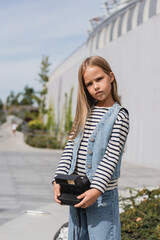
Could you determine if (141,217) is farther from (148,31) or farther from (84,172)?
(148,31)

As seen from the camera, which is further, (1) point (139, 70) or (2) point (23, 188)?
(1) point (139, 70)

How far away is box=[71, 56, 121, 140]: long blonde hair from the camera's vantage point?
2229 millimetres

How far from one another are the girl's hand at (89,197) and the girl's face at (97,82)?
1.78ft

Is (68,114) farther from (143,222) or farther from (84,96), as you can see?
(84,96)

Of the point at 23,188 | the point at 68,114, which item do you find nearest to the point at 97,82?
the point at 23,188

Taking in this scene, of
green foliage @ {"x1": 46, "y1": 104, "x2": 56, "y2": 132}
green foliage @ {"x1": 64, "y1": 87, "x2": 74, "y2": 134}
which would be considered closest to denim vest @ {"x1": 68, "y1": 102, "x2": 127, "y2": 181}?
green foliage @ {"x1": 64, "y1": 87, "x2": 74, "y2": 134}

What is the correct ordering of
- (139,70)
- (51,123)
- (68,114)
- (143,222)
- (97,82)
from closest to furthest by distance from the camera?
(97,82) < (143,222) < (139,70) < (68,114) < (51,123)

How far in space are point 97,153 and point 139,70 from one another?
35.2 feet

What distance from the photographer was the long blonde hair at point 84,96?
223 cm

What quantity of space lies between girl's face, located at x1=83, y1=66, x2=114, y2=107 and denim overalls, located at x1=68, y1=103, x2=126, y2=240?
4.7 inches

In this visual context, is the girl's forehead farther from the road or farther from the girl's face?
the road

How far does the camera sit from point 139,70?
1256 centimetres

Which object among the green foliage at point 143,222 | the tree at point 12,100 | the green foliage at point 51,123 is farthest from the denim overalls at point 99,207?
the tree at point 12,100

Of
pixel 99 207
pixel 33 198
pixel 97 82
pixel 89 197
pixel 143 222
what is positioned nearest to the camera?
pixel 89 197
